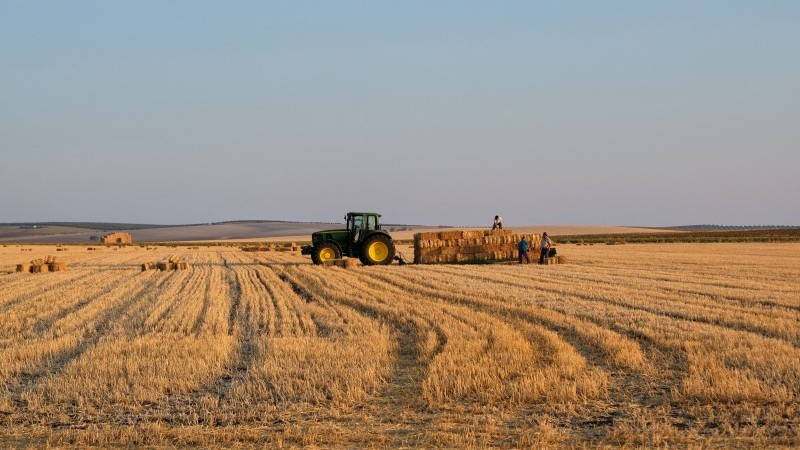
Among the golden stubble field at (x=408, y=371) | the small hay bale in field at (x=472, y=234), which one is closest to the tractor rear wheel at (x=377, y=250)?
the small hay bale in field at (x=472, y=234)

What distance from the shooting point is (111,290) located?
61.7 ft

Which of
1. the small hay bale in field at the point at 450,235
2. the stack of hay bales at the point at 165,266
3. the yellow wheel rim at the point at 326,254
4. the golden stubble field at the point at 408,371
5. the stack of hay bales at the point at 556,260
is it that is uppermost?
the small hay bale in field at the point at 450,235

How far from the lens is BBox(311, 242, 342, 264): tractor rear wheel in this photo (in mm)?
27766

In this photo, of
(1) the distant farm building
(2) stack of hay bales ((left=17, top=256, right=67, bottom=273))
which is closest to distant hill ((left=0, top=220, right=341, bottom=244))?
(1) the distant farm building

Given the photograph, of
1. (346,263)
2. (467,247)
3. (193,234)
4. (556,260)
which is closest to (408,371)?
(346,263)

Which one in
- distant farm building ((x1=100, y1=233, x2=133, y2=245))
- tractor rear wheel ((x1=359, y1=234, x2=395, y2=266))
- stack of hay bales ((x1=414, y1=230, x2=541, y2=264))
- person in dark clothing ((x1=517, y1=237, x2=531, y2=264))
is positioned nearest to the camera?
tractor rear wheel ((x1=359, y1=234, x2=395, y2=266))

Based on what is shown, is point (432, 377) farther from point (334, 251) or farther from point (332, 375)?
point (334, 251)

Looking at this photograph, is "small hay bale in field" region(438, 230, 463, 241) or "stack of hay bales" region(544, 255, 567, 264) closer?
"stack of hay bales" region(544, 255, 567, 264)

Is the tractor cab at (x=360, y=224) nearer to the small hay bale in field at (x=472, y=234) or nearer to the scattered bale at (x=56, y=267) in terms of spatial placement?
the small hay bale in field at (x=472, y=234)

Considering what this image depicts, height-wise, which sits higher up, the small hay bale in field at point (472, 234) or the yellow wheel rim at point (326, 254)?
the small hay bale in field at point (472, 234)

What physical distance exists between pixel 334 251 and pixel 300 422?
21.2m

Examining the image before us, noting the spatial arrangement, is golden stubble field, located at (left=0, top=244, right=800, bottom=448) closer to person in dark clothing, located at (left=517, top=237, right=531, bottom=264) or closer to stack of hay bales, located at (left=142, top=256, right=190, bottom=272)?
stack of hay bales, located at (left=142, top=256, right=190, bottom=272)

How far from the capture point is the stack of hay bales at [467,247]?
96.6ft

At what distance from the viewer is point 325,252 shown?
27875mm
